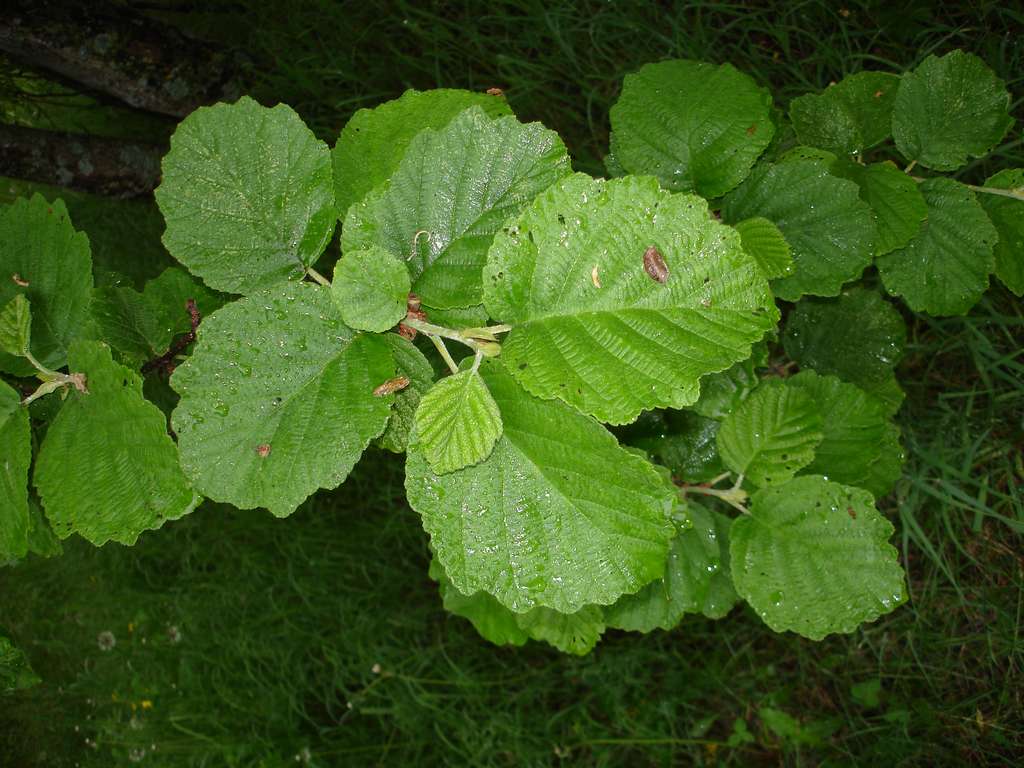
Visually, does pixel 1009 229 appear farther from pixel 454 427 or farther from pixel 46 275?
pixel 46 275

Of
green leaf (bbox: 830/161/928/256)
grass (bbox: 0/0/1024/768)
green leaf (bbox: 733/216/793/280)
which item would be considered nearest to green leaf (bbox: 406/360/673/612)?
green leaf (bbox: 733/216/793/280)

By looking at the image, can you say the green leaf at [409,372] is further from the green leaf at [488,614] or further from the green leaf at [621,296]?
the green leaf at [488,614]

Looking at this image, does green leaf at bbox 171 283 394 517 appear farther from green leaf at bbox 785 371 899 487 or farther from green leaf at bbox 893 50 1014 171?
green leaf at bbox 893 50 1014 171

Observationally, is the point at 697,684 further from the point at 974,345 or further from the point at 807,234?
the point at 807,234

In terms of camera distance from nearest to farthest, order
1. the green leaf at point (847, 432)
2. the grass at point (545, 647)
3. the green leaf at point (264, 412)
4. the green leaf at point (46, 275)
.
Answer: the green leaf at point (264, 412) → the green leaf at point (46, 275) → the green leaf at point (847, 432) → the grass at point (545, 647)

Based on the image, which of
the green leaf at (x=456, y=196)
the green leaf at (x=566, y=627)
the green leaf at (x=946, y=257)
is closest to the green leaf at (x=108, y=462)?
the green leaf at (x=456, y=196)

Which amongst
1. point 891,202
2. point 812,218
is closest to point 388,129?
point 812,218
